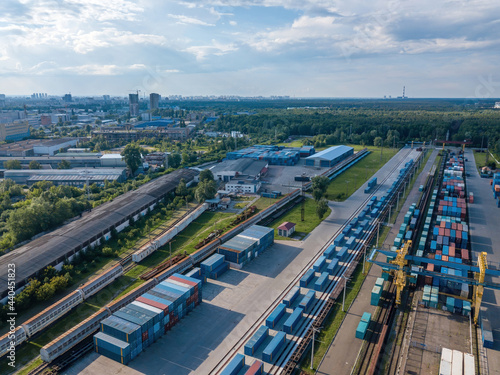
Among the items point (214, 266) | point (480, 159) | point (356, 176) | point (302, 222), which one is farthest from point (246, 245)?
point (480, 159)

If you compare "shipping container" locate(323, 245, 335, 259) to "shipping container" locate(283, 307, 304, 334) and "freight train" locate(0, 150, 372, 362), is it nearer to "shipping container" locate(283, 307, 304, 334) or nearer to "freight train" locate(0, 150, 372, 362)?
"shipping container" locate(283, 307, 304, 334)

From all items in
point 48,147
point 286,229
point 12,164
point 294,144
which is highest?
point 48,147

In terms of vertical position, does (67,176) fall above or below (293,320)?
above

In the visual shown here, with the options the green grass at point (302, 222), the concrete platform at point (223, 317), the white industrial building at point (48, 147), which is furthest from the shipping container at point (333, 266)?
the white industrial building at point (48, 147)

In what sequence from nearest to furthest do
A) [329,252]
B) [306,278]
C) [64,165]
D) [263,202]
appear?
[306,278]
[329,252]
[263,202]
[64,165]

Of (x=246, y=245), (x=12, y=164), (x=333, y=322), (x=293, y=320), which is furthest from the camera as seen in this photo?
(x=12, y=164)

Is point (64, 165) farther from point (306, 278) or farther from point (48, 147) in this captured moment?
point (306, 278)

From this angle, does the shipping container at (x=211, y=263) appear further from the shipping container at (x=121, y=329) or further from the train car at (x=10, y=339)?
the train car at (x=10, y=339)

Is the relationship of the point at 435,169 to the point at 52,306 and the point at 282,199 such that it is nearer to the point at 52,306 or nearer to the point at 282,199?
the point at 282,199
